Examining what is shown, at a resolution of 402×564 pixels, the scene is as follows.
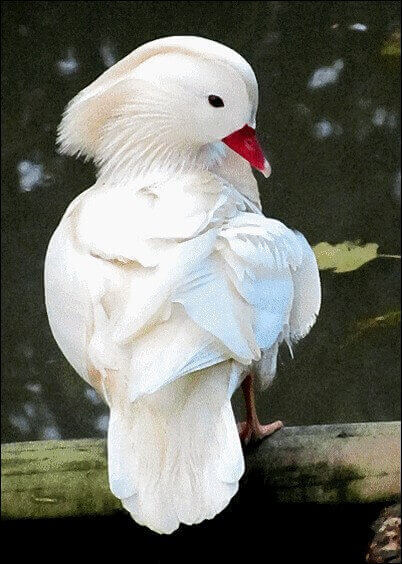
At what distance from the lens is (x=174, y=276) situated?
117 cm

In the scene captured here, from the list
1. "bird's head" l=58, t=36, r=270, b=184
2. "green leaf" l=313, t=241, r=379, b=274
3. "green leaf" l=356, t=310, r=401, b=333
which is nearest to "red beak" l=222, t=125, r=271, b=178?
Result: "bird's head" l=58, t=36, r=270, b=184

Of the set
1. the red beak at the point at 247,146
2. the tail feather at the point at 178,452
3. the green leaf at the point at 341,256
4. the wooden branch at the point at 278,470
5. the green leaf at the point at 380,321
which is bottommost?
the green leaf at the point at 380,321

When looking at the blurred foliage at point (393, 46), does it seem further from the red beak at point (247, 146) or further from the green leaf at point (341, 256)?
the red beak at point (247, 146)

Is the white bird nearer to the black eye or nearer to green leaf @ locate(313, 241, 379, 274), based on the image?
the black eye

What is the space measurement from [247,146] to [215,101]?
0.26 ft

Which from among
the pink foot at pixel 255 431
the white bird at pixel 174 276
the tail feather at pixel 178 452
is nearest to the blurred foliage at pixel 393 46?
the white bird at pixel 174 276

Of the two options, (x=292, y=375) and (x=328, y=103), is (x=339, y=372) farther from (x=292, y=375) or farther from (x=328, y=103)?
(x=328, y=103)

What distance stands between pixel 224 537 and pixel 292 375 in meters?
0.75

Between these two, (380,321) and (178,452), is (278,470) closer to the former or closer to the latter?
(178,452)

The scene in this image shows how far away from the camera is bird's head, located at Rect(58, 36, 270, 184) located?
1.42 meters

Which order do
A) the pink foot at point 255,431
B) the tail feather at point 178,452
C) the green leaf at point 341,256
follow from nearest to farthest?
1. the tail feather at point 178,452
2. the pink foot at point 255,431
3. the green leaf at point 341,256

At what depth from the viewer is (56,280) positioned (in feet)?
4.41

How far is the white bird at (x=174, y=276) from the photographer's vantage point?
114cm

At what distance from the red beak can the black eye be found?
0.16 feet
